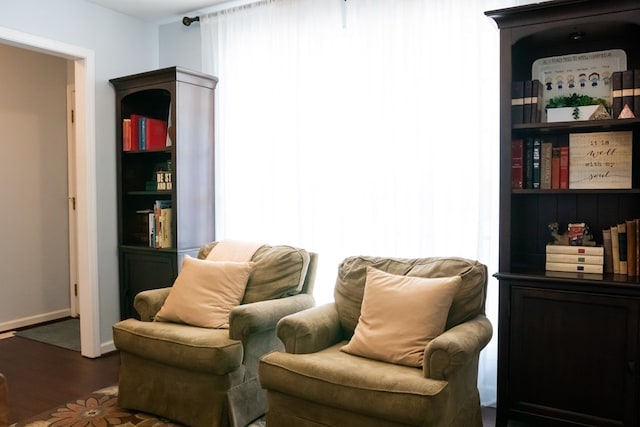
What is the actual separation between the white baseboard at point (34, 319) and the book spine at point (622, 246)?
15.0 feet

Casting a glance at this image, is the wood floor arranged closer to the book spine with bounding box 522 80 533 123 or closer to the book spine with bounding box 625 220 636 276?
the book spine with bounding box 625 220 636 276

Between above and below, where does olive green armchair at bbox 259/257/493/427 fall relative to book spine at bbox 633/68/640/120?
below

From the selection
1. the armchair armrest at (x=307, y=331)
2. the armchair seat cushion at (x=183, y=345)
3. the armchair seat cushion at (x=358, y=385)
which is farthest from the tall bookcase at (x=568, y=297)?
the armchair seat cushion at (x=183, y=345)

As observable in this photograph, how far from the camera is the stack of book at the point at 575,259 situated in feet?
8.04

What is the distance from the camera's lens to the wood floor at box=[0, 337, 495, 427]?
2.95 meters

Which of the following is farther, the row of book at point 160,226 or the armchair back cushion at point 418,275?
the row of book at point 160,226

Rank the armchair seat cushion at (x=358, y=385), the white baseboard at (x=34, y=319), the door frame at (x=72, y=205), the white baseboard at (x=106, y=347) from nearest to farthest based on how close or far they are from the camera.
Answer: the armchair seat cushion at (x=358, y=385) < the white baseboard at (x=106, y=347) < the white baseboard at (x=34, y=319) < the door frame at (x=72, y=205)

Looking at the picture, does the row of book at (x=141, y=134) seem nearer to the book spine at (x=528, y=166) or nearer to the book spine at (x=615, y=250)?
the book spine at (x=528, y=166)

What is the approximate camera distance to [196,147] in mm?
3719

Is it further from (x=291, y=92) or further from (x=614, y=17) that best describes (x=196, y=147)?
(x=614, y=17)

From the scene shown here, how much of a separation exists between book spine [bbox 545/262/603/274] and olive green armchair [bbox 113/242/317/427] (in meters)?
1.28

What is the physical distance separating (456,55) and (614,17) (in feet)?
2.67

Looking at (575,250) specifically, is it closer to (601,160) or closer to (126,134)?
(601,160)

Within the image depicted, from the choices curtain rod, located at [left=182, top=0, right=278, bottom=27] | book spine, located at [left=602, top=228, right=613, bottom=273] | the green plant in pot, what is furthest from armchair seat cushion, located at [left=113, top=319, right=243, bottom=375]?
curtain rod, located at [left=182, top=0, right=278, bottom=27]
